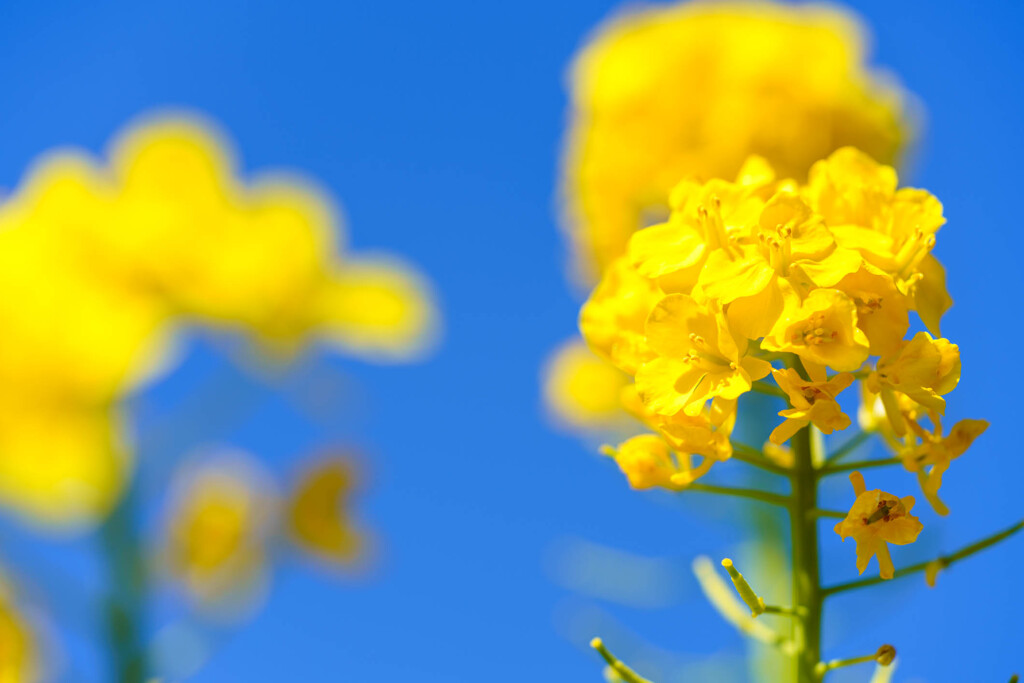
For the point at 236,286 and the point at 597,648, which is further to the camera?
the point at 236,286

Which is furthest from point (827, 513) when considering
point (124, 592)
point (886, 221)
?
point (124, 592)

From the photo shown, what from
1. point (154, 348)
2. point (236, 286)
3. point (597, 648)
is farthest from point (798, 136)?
point (597, 648)

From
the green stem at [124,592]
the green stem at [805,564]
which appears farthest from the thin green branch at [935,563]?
the green stem at [124,592]

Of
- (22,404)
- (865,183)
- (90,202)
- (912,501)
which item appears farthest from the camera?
(90,202)

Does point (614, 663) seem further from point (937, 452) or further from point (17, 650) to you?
point (17, 650)

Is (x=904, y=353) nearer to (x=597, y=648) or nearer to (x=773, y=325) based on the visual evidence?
(x=773, y=325)

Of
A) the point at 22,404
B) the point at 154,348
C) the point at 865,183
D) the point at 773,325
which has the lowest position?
the point at 773,325

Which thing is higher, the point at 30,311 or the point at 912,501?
the point at 30,311
